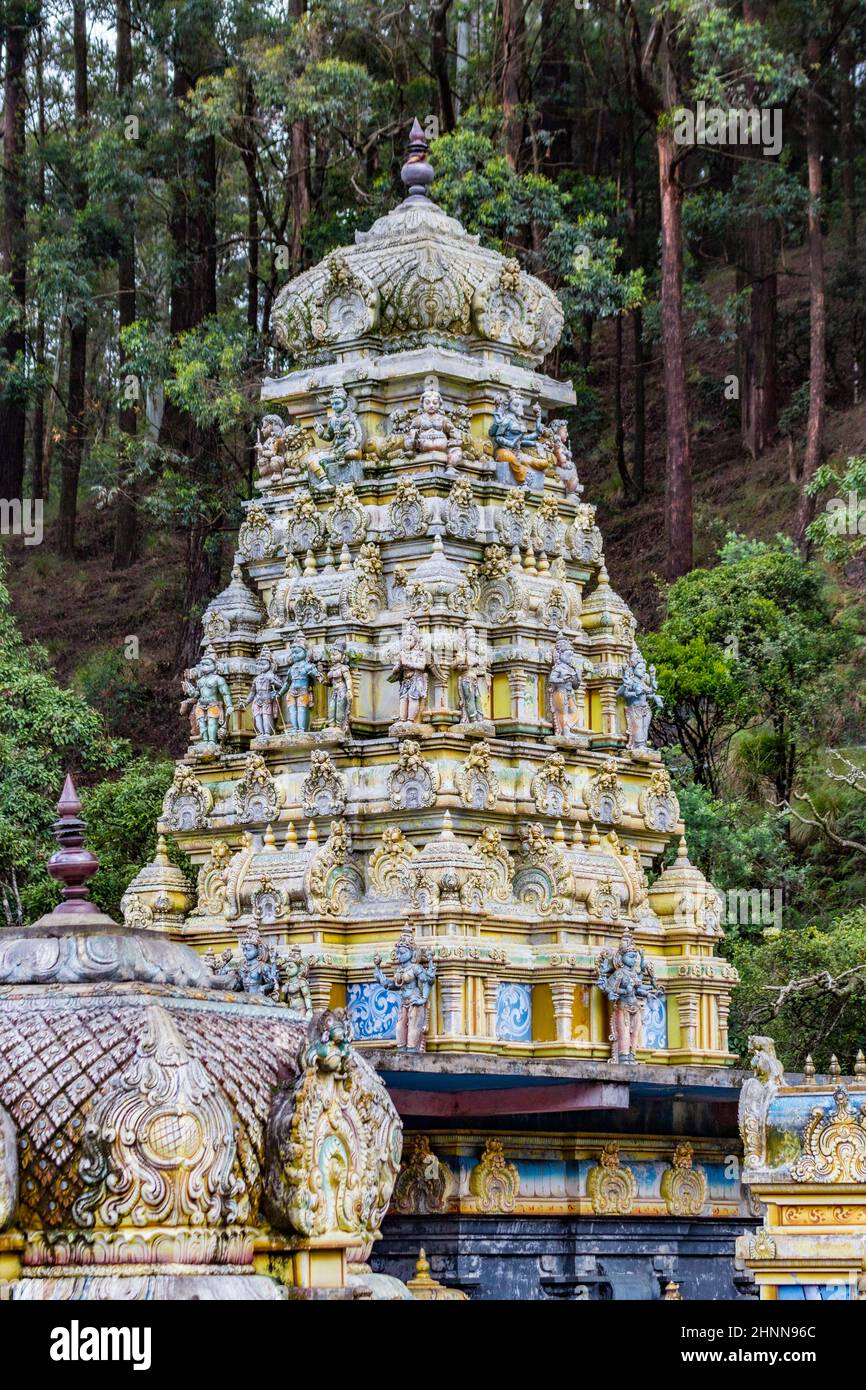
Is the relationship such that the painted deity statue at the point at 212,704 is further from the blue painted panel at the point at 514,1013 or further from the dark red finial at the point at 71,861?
the dark red finial at the point at 71,861

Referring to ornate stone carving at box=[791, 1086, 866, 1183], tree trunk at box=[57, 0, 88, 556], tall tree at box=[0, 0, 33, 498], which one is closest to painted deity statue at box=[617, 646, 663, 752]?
ornate stone carving at box=[791, 1086, 866, 1183]

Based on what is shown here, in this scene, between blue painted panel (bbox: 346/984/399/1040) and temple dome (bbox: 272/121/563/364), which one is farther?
temple dome (bbox: 272/121/563/364)

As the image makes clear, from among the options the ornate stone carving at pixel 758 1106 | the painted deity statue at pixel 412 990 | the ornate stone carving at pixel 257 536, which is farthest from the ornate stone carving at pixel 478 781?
the ornate stone carving at pixel 758 1106

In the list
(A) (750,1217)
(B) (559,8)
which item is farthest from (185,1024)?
(B) (559,8)

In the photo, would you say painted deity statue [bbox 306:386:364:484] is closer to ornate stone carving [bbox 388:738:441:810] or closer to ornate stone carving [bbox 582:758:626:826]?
ornate stone carving [bbox 388:738:441:810]

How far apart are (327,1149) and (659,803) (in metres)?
15.4

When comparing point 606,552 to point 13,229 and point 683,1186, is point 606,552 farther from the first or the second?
point 683,1186

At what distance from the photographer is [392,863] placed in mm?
24844

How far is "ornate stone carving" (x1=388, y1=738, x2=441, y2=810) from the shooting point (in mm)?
24719

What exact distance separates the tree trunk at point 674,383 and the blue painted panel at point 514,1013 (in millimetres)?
15339

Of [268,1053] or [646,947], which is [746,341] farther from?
[268,1053]

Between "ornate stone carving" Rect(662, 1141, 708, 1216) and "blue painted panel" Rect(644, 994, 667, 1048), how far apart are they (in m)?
1.04

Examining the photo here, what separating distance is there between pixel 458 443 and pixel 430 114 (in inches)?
879

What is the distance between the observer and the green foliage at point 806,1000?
2905 cm
